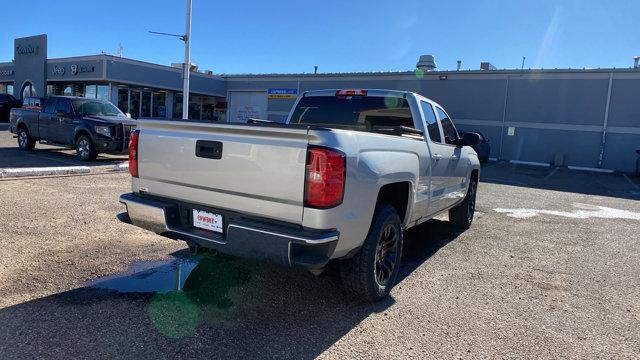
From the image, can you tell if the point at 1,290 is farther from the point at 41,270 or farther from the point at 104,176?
the point at 104,176

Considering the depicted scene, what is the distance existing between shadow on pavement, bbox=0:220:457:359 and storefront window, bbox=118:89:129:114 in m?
26.6

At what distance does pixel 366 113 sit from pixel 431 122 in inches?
31.9

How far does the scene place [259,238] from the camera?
3.29 metres

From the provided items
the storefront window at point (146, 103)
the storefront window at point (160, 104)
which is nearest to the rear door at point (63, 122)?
the storefront window at point (146, 103)

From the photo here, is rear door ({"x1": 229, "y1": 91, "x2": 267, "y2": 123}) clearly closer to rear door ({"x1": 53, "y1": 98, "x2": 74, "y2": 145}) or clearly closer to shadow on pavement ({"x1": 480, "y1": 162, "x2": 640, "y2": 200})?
shadow on pavement ({"x1": 480, "y1": 162, "x2": 640, "y2": 200})

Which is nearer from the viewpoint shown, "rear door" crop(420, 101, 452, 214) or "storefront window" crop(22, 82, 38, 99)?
"rear door" crop(420, 101, 452, 214)

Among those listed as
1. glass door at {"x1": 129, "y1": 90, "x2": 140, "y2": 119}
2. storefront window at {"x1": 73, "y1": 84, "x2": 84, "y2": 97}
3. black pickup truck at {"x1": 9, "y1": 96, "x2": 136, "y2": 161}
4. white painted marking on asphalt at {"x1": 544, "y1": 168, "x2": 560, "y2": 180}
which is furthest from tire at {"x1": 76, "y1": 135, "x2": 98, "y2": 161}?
storefront window at {"x1": 73, "y1": 84, "x2": 84, "y2": 97}

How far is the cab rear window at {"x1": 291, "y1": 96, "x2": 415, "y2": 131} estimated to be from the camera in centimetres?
531

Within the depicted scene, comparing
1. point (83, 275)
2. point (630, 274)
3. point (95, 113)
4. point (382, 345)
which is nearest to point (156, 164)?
point (83, 275)

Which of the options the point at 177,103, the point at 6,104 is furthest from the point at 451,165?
the point at 6,104

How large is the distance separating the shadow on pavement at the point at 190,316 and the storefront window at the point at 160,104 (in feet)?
93.4

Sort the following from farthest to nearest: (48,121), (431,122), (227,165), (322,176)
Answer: (48,121) < (431,122) < (227,165) < (322,176)

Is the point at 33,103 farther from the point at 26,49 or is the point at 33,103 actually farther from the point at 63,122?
the point at 26,49

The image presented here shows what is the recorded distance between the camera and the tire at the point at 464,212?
7.14 m
